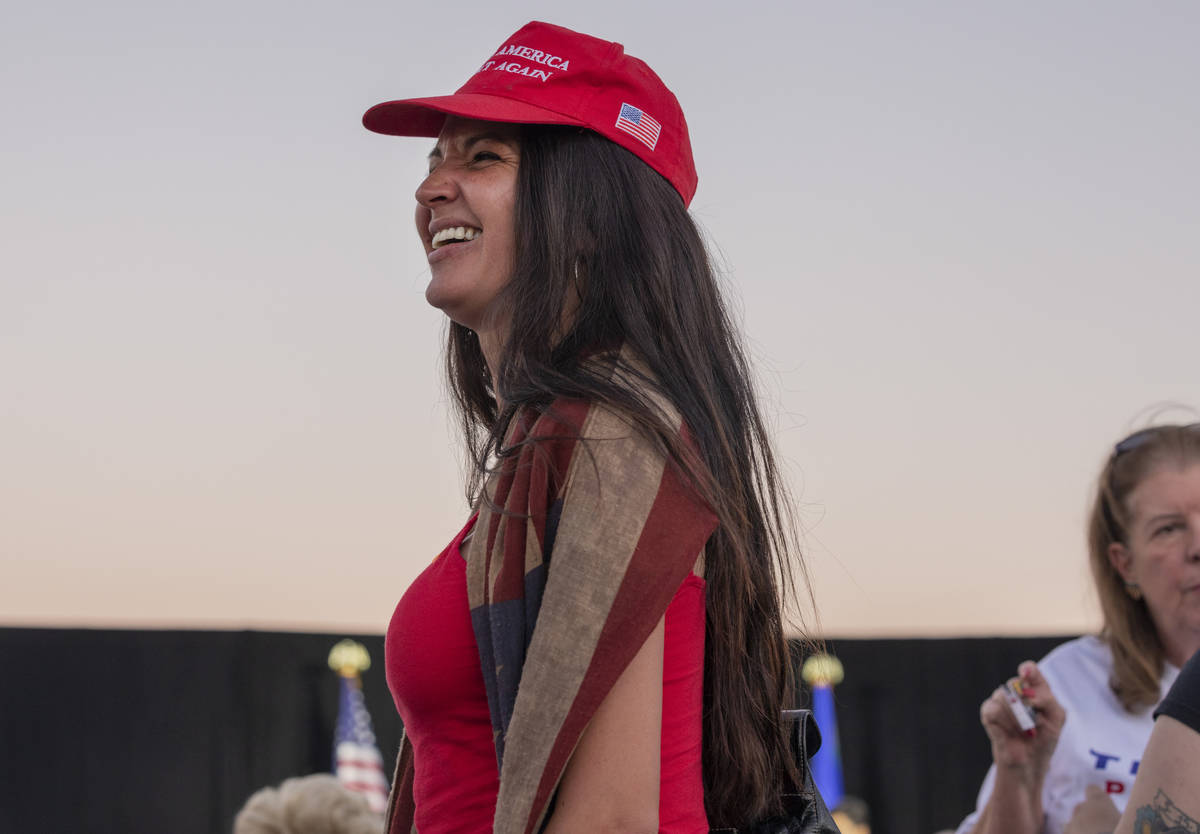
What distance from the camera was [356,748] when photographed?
5.86 metres

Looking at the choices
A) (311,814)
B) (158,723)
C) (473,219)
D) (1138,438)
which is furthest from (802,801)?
(158,723)

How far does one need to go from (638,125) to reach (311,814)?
1852 mm

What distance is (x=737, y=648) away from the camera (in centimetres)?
124

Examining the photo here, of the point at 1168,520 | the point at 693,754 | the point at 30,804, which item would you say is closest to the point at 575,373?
the point at 693,754

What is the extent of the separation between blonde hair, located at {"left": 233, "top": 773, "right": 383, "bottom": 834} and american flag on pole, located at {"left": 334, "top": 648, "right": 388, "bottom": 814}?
2457mm

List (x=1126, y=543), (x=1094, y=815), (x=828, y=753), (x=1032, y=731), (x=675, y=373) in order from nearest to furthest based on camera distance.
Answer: (x=675, y=373) → (x=1094, y=815) → (x=1032, y=731) → (x=1126, y=543) → (x=828, y=753)

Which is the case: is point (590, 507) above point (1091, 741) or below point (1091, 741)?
above

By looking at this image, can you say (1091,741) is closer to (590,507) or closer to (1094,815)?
(1094,815)

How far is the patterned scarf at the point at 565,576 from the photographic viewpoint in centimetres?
104

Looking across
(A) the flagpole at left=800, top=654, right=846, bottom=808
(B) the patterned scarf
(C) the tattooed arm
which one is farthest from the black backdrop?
(B) the patterned scarf

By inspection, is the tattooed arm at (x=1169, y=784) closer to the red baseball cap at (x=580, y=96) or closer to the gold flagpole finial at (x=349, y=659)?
the red baseball cap at (x=580, y=96)

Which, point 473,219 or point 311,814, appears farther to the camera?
point 311,814

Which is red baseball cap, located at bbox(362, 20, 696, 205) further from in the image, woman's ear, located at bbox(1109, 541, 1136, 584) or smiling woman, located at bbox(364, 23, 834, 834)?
woman's ear, located at bbox(1109, 541, 1136, 584)

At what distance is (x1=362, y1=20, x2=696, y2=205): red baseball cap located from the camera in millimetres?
1384
